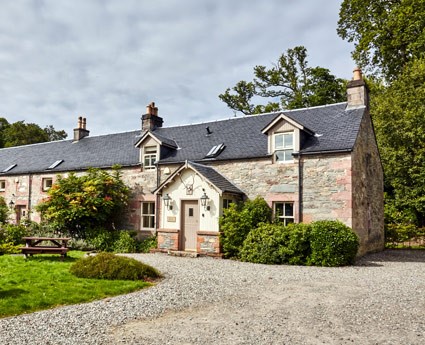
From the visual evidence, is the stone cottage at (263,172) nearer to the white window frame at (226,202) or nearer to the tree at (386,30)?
the white window frame at (226,202)

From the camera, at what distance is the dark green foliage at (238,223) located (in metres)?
14.7

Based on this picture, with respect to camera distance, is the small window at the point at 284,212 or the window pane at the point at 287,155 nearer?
the small window at the point at 284,212

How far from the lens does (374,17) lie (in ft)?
92.9

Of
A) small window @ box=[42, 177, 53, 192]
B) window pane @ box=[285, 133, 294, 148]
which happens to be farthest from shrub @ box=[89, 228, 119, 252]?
window pane @ box=[285, 133, 294, 148]

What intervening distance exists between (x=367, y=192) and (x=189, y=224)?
826 cm

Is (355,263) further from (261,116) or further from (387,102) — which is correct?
(387,102)

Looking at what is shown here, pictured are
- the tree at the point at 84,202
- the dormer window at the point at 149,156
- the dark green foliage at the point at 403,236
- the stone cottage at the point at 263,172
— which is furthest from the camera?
the dark green foliage at the point at 403,236

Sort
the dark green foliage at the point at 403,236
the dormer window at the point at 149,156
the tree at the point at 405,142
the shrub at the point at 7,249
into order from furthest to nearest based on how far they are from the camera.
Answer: the tree at the point at 405,142, the dark green foliage at the point at 403,236, the dormer window at the point at 149,156, the shrub at the point at 7,249

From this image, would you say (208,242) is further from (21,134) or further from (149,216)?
(21,134)

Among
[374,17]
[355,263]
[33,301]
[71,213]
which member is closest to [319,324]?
[33,301]

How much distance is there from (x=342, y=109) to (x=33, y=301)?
15.1 meters

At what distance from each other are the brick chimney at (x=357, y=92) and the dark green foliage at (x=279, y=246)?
7096 mm

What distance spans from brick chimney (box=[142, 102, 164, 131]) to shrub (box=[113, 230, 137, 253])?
24.9 feet

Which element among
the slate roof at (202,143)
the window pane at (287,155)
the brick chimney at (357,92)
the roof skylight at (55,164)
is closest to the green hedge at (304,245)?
the window pane at (287,155)
